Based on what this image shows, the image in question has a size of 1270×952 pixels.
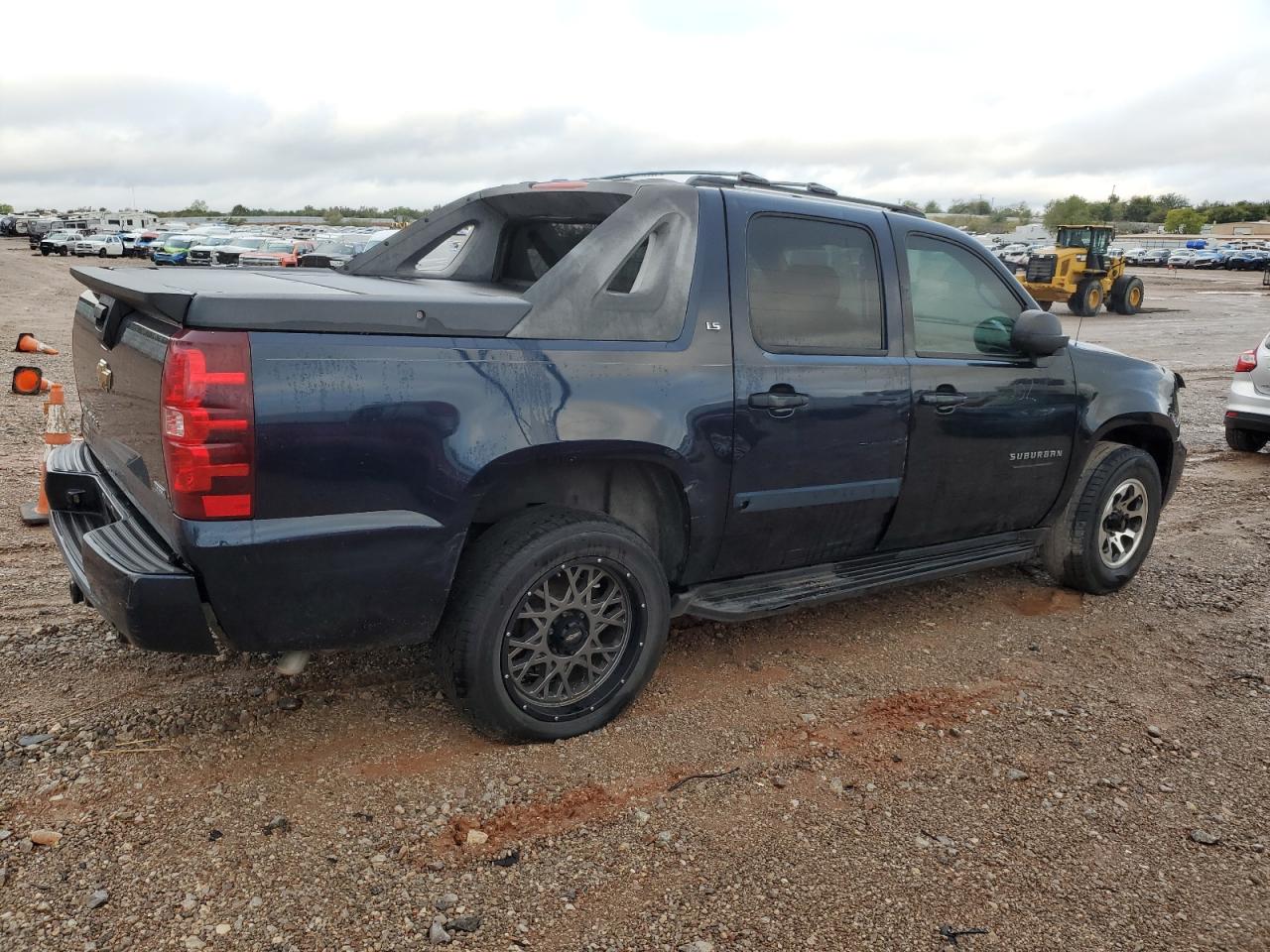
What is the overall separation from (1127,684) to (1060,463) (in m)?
1.10

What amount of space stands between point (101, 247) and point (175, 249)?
8.74 metres

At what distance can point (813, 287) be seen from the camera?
392cm

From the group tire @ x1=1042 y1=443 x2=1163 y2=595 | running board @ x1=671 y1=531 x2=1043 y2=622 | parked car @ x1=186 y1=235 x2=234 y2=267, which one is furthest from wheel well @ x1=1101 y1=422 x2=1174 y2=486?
parked car @ x1=186 y1=235 x2=234 y2=267

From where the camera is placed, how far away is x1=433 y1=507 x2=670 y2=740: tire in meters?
3.18

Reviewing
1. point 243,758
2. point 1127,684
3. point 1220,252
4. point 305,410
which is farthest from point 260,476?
point 1220,252

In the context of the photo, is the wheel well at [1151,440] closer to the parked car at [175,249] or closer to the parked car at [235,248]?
the parked car at [235,248]

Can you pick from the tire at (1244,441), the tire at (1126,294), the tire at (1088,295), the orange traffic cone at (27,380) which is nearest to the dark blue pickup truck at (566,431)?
the orange traffic cone at (27,380)

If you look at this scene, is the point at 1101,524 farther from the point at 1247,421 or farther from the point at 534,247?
the point at 1247,421

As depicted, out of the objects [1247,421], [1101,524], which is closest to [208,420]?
[1101,524]

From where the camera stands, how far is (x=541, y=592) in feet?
10.9

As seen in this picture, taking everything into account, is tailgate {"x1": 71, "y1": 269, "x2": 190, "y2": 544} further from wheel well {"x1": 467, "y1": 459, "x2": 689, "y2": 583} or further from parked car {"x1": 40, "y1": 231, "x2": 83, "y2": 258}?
parked car {"x1": 40, "y1": 231, "x2": 83, "y2": 258}

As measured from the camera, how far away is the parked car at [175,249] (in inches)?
1483

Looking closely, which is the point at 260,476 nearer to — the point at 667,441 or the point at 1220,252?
the point at 667,441

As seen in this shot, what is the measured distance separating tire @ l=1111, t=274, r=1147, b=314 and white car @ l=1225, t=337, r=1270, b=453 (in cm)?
2027
